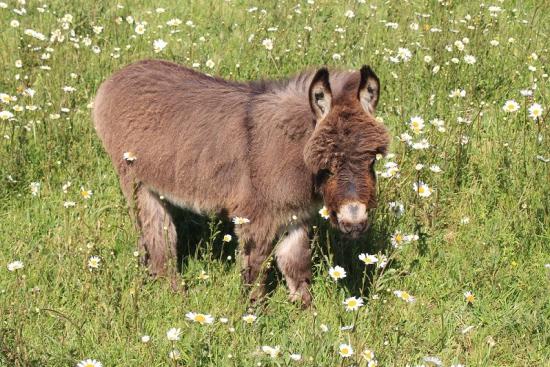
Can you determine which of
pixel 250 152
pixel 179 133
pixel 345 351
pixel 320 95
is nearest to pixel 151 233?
pixel 179 133

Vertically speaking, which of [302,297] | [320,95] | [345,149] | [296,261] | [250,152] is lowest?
[302,297]

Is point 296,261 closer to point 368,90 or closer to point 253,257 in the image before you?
point 253,257

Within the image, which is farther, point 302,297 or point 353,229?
point 302,297

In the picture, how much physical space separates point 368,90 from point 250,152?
784 mm

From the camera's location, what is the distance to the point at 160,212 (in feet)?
16.5

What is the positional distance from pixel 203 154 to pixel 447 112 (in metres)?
2.37

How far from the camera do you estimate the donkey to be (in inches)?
156

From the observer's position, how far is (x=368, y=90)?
4.15 m

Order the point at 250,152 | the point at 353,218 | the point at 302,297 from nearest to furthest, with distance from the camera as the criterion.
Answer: the point at 353,218, the point at 250,152, the point at 302,297

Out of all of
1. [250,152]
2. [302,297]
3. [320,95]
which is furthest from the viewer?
[302,297]

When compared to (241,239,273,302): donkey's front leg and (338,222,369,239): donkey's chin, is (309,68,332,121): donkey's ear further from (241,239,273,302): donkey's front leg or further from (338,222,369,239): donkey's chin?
(241,239,273,302): donkey's front leg

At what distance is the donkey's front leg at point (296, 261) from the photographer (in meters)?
4.68

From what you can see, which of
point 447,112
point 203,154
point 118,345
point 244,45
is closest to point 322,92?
point 203,154

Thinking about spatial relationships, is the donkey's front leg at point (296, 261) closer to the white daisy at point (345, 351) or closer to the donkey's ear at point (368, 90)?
the donkey's ear at point (368, 90)
